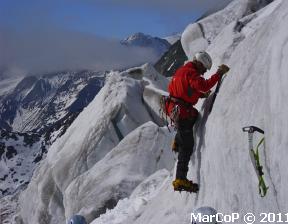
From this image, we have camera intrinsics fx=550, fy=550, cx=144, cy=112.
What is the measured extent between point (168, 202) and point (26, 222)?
2465cm

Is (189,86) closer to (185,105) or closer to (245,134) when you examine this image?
(185,105)

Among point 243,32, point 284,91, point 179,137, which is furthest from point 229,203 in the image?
point 243,32

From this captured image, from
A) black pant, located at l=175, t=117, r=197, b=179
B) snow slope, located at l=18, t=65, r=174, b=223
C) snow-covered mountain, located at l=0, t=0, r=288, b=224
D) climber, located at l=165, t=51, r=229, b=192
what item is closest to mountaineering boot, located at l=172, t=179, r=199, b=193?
climber, located at l=165, t=51, r=229, b=192

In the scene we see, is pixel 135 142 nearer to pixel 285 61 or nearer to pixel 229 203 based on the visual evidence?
pixel 229 203

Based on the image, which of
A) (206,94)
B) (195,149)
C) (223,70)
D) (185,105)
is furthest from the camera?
(195,149)

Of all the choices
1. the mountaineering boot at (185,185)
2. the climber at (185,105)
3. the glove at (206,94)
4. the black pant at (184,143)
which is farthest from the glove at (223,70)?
the mountaineering boot at (185,185)

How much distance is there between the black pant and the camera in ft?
44.4

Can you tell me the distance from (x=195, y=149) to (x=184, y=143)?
1.77 ft

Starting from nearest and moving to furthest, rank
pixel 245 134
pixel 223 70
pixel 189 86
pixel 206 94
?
pixel 245 134
pixel 223 70
pixel 189 86
pixel 206 94

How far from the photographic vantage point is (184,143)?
1355 cm

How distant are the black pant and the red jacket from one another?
0.68 feet

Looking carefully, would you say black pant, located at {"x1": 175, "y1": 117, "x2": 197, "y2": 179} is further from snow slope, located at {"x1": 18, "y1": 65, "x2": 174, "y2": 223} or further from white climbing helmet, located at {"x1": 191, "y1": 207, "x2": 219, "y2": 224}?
snow slope, located at {"x1": 18, "y1": 65, "x2": 174, "y2": 223}

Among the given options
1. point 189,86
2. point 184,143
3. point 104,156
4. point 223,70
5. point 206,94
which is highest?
point 223,70

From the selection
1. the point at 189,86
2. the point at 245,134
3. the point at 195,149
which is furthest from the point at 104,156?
the point at 245,134
